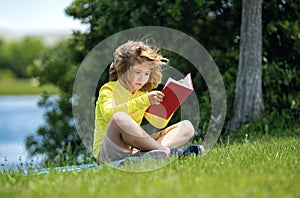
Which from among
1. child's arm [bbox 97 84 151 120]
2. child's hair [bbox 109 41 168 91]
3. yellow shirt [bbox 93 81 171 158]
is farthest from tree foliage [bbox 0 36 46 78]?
child's arm [bbox 97 84 151 120]

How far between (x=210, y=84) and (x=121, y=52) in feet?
8.14

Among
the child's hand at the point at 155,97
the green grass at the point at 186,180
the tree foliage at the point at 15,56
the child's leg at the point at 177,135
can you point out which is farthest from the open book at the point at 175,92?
the tree foliage at the point at 15,56

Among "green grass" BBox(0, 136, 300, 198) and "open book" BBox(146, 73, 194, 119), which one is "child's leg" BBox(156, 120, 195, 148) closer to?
"open book" BBox(146, 73, 194, 119)

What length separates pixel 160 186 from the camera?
2793mm

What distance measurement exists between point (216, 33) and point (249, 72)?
1045 millimetres

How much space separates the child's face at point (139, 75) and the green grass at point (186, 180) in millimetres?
770

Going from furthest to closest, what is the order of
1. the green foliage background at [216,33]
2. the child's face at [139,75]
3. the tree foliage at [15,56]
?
the tree foliage at [15,56] → the green foliage background at [216,33] → the child's face at [139,75]

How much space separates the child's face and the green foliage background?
2266mm

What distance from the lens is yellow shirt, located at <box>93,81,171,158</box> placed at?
156 inches

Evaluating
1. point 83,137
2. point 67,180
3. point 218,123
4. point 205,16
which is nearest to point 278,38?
point 205,16

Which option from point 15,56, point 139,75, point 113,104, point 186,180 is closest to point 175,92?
point 139,75

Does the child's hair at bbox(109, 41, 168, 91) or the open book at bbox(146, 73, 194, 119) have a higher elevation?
the child's hair at bbox(109, 41, 168, 91)

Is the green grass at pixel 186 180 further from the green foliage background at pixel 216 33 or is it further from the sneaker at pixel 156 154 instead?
the green foliage background at pixel 216 33

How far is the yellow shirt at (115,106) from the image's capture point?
397cm
